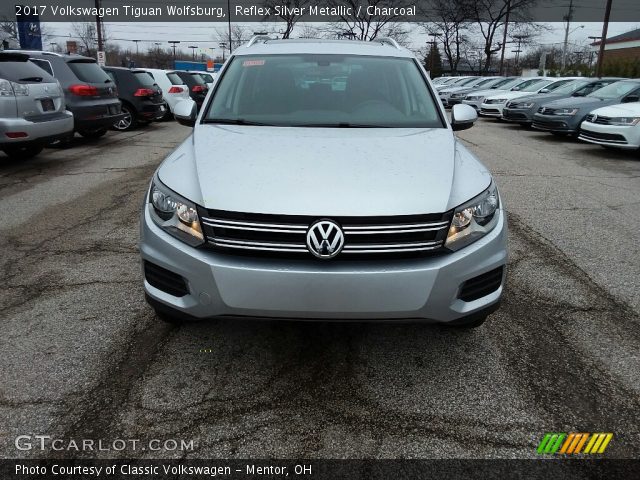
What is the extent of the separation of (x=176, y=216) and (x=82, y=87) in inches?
347

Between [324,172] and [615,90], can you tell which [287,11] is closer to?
[615,90]

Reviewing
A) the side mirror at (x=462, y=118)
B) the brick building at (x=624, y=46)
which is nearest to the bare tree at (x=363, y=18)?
the brick building at (x=624, y=46)

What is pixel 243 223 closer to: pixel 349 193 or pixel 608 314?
pixel 349 193

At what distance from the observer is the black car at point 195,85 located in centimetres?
1711

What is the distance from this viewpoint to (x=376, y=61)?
4062mm

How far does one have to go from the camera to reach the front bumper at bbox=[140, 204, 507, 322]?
233 centimetres

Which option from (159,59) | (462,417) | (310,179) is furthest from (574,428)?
(159,59)

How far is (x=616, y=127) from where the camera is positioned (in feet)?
34.2

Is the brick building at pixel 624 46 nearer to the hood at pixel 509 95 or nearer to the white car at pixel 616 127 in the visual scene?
the hood at pixel 509 95

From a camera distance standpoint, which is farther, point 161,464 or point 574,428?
point 574,428

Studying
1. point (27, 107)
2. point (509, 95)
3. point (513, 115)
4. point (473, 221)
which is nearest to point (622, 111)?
point (513, 115)

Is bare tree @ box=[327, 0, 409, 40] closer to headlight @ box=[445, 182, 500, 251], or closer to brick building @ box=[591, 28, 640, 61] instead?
brick building @ box=[591, 28, 640, 61]

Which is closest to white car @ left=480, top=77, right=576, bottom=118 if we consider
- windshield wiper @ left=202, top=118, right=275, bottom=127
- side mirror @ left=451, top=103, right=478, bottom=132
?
side mirror @ left=451, top=103, right=478, bottom=132

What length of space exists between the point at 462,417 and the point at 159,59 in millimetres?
82671
